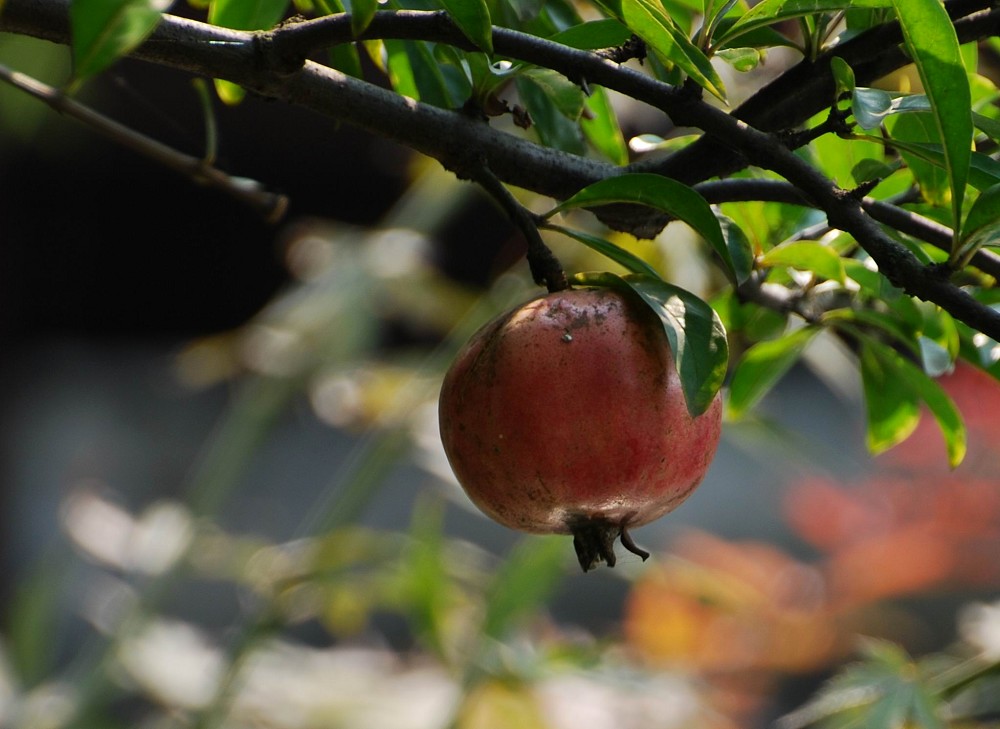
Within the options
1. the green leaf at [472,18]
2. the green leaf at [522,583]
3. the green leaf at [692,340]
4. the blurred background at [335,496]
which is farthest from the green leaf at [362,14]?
the green leaf at [522,583]

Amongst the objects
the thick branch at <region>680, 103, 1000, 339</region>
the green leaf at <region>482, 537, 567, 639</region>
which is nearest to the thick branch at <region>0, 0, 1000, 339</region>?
the thick branch at <region>680, 103, 1000, 339</region>

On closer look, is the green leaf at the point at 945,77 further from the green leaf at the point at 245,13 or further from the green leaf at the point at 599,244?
the green leaf at the point at 245,13

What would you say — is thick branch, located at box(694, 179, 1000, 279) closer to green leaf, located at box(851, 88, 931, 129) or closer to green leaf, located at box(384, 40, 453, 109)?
green leaf, located at box(851, 88, 931, 129)

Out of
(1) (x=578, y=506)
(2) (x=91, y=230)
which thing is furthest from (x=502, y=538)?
(1) (x=578, y=506)

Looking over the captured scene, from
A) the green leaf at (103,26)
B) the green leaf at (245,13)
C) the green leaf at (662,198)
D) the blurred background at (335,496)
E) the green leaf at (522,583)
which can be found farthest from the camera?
the blurred background at (335,496)

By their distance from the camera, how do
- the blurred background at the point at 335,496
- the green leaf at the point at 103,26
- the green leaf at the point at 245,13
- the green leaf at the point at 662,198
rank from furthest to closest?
1. the blurred background at the point at 335,496
2. the green leaf at the point at 245,13
3. the green leaf at the point at 662,198
4. the green leaf at the point at 103,26

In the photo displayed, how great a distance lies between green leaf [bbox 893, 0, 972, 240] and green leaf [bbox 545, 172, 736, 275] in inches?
3.0

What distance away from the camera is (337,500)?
128 centimetres

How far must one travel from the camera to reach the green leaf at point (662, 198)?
14.7 inches

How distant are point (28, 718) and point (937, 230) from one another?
128 cm

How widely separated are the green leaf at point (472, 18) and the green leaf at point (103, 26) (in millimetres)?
96

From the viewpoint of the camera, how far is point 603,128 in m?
0.56

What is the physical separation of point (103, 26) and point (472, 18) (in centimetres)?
11

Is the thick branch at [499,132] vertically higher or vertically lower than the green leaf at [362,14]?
lower
